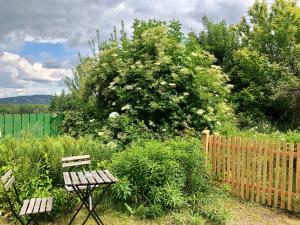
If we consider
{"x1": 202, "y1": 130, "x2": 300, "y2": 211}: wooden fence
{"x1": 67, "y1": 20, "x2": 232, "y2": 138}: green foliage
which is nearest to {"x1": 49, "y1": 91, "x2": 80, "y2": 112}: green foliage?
{"x1": 67, "y1": 20, "x2": 232, "y2": 138}: green foliage

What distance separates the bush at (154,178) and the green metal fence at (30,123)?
4.48 meters

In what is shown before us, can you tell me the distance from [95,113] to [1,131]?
8.63 ft

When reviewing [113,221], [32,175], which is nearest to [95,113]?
[32,175]

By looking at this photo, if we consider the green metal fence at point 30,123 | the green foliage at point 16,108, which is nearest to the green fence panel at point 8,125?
the green metal fence at point 30,123

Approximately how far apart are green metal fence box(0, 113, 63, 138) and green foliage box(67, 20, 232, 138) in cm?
142

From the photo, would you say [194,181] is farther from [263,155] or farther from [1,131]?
[1,131]

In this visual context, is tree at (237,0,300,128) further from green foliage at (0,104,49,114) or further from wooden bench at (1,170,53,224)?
wooden bench at (1,170,53,224)

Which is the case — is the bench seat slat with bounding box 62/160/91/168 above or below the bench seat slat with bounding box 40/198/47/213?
above

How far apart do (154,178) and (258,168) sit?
6.67 feet

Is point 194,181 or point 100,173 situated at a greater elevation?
point 100,173

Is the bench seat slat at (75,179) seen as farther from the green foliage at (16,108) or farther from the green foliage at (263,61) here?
the green foliage at (263,61)

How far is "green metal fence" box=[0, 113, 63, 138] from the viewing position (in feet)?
31.8

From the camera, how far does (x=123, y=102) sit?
28.6ft

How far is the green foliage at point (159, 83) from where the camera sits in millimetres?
8273
